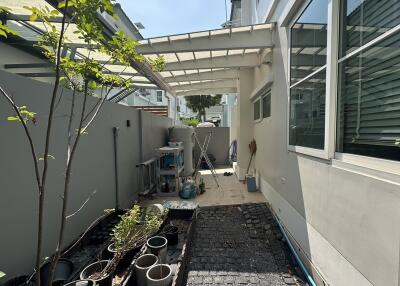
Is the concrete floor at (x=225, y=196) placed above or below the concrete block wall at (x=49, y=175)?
below

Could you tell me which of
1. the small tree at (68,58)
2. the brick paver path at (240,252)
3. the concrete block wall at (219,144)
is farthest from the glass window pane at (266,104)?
the concrete block wall at (219,144)

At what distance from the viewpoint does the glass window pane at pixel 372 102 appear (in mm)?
1659

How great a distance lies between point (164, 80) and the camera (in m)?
7.77

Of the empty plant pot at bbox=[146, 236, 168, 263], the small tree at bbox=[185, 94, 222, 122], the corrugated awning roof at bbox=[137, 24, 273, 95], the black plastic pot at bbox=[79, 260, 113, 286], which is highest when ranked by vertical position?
the small tree at bbox=[185, 94, 222, 122]

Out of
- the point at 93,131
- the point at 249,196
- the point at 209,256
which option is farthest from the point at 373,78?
the point at 249,196

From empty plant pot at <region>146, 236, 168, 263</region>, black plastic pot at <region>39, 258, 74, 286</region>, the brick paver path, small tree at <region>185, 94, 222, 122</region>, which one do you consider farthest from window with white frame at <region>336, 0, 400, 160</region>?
small tree at <region>185, 94, 222, 122</region>

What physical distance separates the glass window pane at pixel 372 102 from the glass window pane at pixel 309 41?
2.02 ft

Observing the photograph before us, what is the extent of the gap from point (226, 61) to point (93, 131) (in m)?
4.15

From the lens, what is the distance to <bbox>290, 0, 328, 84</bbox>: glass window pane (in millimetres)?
2723

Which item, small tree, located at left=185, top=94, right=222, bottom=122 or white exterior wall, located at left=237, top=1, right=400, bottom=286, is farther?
small tree, located at left=185, top=94, right=222, bottom=122

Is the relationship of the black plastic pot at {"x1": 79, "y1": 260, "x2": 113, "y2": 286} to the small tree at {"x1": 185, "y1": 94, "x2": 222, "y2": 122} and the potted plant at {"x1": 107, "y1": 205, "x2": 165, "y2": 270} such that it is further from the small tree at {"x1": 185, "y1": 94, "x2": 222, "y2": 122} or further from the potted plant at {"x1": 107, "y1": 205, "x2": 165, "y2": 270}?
the small tree at {"x1": 185, "y1": 94, "x2": 222, "y2": 122}

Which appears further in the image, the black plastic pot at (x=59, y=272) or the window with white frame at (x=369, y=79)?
the black plastic pot at (x=59, y=272)

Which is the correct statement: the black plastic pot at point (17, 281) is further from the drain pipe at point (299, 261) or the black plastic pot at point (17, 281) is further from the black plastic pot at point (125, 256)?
the drain pipe at point (299, 261)

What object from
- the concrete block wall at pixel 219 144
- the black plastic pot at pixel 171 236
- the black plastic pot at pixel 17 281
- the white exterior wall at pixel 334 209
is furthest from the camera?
the concrete block wall at pixel 219 144
